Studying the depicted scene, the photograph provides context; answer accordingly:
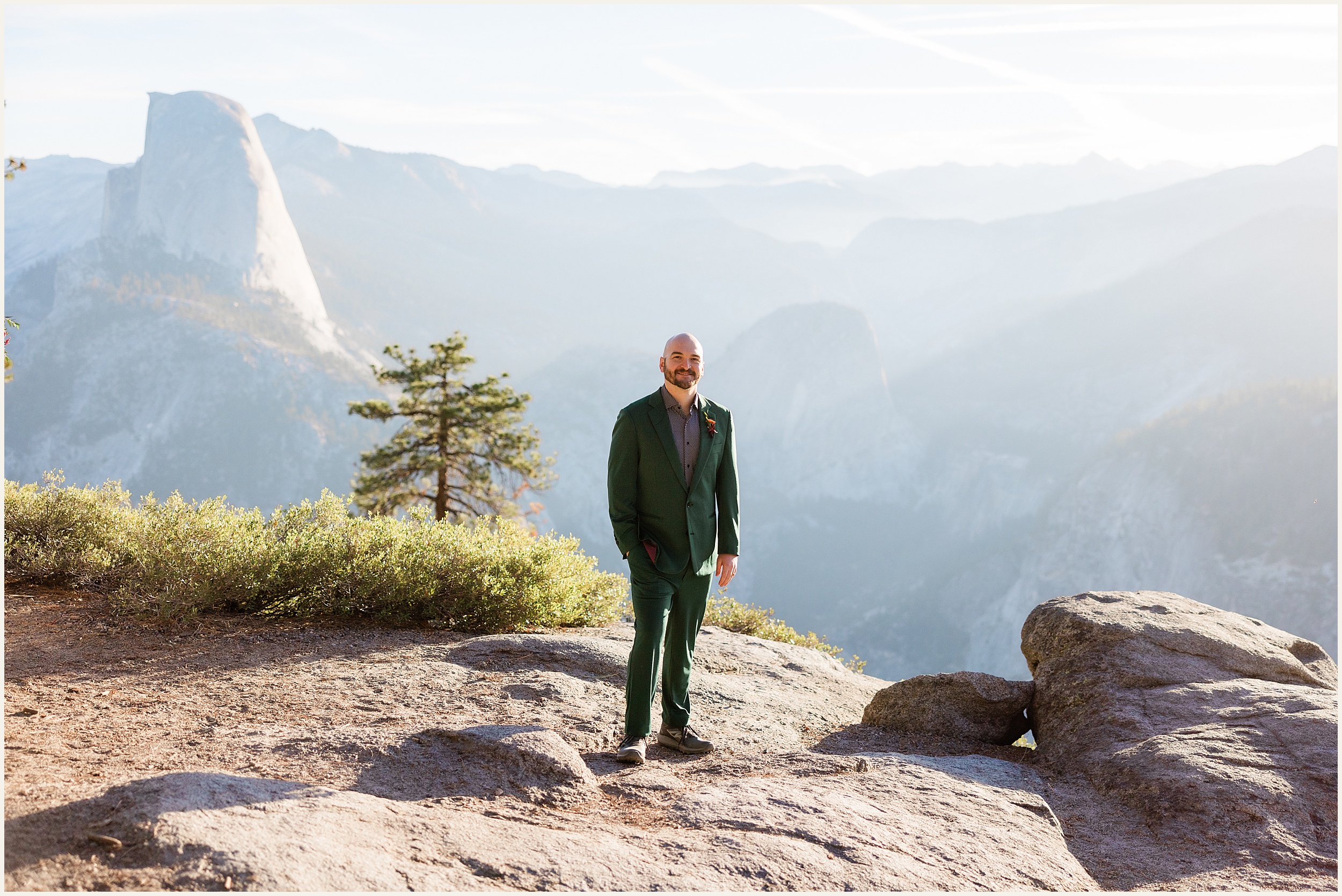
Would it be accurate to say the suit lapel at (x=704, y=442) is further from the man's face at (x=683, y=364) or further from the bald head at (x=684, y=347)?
the bald head at (x=684, y=347)

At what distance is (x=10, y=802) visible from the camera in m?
3.47

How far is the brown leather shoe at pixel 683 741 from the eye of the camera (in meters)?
5.38

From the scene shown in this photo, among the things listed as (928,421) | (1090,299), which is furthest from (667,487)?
(1090,299)

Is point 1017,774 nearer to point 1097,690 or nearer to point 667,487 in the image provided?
point 1097,690

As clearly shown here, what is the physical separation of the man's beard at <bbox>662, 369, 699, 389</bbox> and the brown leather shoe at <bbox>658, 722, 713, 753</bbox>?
2.12m

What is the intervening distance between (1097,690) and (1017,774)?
1.22 meters

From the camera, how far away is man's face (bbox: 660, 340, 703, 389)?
4.97m

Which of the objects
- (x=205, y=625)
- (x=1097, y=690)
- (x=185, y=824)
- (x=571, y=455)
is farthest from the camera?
(x=571, y=455)

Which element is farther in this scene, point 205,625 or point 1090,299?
point 1090,299

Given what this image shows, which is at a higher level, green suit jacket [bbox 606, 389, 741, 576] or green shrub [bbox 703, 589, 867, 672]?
green suit jacket [bbox 606, 389, 741, 576]

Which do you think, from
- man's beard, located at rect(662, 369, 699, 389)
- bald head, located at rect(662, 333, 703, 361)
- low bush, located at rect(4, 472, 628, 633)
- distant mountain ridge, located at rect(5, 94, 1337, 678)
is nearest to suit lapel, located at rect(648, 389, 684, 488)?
man's beard, located at rect(662, 369, 699, 389)

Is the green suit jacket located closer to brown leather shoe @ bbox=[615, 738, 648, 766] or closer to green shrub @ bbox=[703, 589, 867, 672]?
brown leather shoe @ bbox=[615, 738, 648, 766]

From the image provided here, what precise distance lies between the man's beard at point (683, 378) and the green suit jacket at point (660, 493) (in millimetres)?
131

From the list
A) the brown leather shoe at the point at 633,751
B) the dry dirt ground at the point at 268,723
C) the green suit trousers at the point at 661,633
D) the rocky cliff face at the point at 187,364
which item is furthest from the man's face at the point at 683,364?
the rocky cliff face at the point at 187,364
